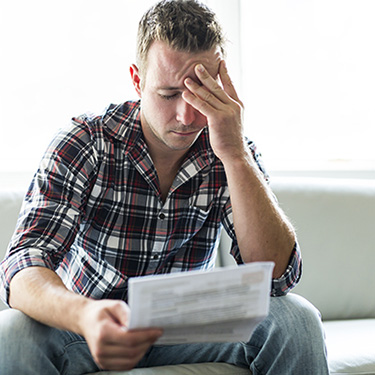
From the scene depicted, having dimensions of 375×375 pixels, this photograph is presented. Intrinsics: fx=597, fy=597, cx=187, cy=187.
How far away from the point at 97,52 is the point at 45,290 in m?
1.50

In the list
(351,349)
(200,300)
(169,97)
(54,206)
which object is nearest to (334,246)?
(351,349)

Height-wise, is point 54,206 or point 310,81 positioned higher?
point 310,81

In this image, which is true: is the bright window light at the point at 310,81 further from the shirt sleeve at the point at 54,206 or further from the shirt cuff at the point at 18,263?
the shirt cuff at the point at 18,263

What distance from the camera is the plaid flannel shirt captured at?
1390mm

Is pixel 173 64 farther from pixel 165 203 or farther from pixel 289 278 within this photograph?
pixel 289 278

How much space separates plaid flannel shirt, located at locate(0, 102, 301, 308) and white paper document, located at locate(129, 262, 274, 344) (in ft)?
1.35

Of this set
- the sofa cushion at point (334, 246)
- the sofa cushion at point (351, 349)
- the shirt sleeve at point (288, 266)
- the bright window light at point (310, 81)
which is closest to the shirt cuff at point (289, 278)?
the shirt sleeve at point (288, 266)

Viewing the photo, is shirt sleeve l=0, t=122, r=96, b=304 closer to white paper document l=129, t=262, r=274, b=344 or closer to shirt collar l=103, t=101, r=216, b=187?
shirt collar l=103, t=101, r=216, b=187

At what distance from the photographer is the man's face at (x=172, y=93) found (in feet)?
4.59

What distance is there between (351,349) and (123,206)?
0.72 meters

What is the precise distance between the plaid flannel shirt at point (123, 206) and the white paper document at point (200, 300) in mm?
411

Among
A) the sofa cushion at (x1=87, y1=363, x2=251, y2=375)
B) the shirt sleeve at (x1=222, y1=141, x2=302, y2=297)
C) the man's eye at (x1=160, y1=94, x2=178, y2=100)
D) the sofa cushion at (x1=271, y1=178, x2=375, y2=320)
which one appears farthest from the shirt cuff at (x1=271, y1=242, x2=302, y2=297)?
the sofa cushion at (x1=271, y1=178, x2=375, y2=320)

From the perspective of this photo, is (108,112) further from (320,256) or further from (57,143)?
(320,256)

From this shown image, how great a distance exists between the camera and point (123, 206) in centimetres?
147
